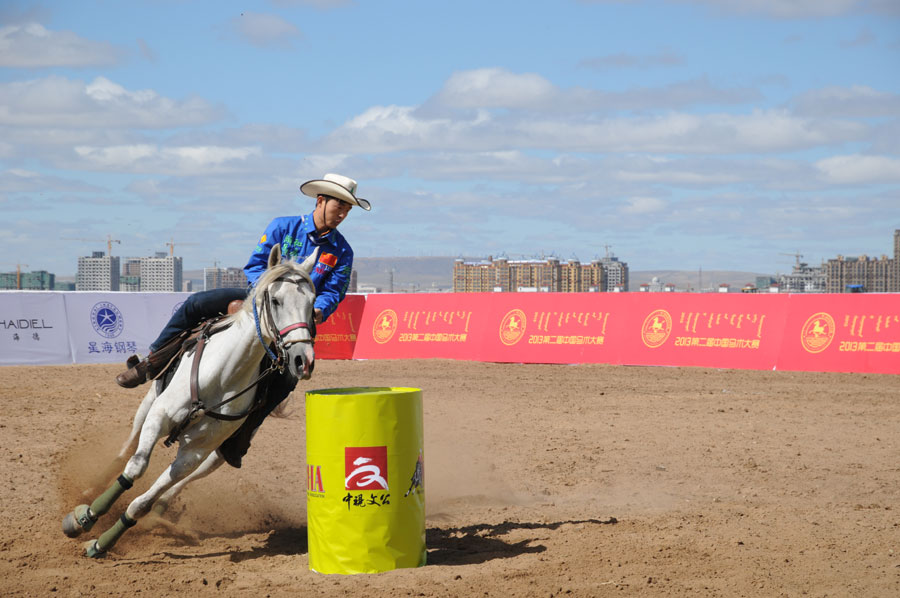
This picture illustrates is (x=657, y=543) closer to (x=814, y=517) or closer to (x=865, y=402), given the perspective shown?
(x=814, y=517)

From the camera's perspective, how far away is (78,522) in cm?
628

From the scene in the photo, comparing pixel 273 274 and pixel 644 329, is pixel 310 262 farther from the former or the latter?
pixel 644 329

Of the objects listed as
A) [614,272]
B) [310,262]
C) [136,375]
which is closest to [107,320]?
[136,375]

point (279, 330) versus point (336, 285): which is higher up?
point (336, 285)

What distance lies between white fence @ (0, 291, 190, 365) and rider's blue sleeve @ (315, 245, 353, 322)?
16343 millimetres

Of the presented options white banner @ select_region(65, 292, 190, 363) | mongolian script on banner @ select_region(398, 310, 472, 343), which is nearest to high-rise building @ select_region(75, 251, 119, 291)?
white banner @ select_region(65, 292, 190, 363)

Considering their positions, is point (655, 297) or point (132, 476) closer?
point (132, 476)

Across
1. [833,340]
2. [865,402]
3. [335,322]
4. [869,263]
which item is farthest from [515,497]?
[869,263]

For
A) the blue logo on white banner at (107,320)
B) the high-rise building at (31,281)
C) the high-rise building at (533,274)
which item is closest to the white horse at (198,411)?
the blue logo on white banner at (107,320)

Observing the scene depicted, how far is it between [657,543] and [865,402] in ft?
30.9

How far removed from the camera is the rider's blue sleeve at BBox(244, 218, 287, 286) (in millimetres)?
6746

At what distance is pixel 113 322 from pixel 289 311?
701 inches

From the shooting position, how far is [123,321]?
22016mm

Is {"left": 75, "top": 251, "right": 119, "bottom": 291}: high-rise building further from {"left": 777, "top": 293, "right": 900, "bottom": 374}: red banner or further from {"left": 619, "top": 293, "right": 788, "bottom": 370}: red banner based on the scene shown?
{"left": 777, "top": 293, "right": 900, "bottom": 374}: red banner
